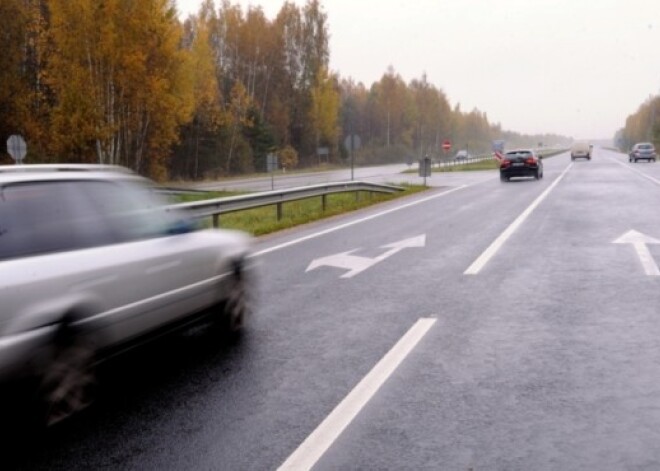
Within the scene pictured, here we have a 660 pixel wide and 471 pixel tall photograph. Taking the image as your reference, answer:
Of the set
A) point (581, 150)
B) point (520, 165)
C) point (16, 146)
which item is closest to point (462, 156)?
point (581, 150)

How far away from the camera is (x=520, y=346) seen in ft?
18.9

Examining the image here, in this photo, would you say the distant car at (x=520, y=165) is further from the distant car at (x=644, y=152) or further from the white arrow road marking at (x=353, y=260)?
the distant car at (x=644, y=152)

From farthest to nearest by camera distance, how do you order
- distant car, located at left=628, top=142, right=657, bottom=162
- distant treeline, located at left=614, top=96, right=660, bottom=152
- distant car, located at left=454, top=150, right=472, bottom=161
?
distant treeline, located at left=614, top=96, right=660, bottom=152
distant car, located at left=454, top=150, right=472, bottom=161
distant car, located at left=628, top=142, right=657, bottom=162

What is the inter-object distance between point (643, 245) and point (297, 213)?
10263mm

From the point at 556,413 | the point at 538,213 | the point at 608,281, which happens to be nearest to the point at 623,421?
the point at 556,413

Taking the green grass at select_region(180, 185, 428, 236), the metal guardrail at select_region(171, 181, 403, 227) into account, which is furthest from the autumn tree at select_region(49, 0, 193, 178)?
the metal guardrail at select_region(171, 181, 403, 227)

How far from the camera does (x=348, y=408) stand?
437 centimetres

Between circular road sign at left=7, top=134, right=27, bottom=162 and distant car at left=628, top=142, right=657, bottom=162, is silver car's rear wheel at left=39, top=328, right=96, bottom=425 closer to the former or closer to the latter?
circular road sign at left=7, top=134, right=27, bottom=162

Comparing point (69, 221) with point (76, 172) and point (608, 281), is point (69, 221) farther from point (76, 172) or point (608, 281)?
point (608, 281)

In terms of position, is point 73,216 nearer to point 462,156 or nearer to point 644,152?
point 644,152

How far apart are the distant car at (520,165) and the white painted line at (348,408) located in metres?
29.7

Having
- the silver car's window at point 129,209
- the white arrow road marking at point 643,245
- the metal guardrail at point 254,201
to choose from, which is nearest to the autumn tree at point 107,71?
the metal guardrail at point 254,201

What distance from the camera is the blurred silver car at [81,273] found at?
394 cm

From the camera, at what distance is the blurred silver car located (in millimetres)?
3936
